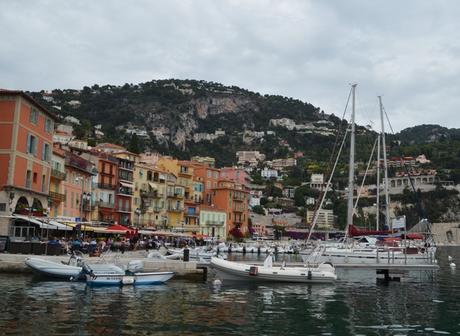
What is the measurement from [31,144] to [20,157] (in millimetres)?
2303

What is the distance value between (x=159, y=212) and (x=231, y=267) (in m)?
59.9

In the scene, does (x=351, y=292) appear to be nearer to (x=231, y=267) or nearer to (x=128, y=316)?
(x=231, y=267)

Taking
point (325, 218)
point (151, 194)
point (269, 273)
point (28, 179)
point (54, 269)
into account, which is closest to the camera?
point (54, 269)

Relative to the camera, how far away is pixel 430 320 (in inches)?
845

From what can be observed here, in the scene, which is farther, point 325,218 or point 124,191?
point 325,218

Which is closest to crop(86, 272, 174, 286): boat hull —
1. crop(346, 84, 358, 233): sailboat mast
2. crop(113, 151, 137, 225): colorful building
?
crop(346, 84, 358, 233): sailboat mast

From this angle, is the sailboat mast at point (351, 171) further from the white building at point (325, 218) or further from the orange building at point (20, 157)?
the white building at point (325, 218)

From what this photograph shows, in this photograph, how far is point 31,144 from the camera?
151 ft

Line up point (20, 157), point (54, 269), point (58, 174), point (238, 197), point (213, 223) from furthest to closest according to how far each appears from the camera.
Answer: point (238, 197) < point (213, 223) < point (58, 174) < point (20, 157) < point (54, 269)

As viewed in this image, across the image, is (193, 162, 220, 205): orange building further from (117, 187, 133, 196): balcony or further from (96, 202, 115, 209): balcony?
(96, 202, 115, 209): balcony

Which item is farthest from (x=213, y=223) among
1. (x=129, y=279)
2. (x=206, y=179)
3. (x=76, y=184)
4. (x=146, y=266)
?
(x=129, y=279)

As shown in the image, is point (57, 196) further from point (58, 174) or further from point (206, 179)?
point (206, 179)

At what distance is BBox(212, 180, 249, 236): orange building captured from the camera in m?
107

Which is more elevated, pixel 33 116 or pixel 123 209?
pixel 33 116
